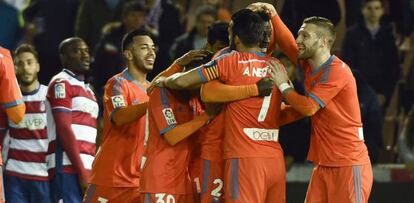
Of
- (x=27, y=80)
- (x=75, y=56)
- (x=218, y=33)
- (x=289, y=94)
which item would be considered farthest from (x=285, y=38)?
(x=27, y=80)

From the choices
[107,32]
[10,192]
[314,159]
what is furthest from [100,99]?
[314,159]

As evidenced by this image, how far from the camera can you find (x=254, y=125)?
353 inches

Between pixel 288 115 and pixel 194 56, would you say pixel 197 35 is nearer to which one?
pixel 194 56

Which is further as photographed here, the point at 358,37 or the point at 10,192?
the point at 358,37

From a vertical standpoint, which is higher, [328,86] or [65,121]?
[328,86]

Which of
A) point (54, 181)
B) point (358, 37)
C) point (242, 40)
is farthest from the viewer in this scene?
point (358, 37)

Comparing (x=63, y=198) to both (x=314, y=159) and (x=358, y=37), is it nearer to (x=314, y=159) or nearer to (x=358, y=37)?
(x=314, y=159)

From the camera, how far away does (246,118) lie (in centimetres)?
893

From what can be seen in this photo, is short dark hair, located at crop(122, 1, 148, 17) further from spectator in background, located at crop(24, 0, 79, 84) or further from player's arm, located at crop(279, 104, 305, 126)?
player's arm, located at crop(279, 104, 305, 126)

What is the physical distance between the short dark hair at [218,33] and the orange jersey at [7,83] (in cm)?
149

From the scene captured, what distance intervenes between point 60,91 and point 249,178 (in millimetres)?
2266

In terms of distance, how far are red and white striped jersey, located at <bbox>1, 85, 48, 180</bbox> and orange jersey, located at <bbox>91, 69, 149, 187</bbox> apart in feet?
3.92

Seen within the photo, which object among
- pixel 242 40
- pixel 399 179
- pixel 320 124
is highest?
pixel 242 40

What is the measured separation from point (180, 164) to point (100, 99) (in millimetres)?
4371
